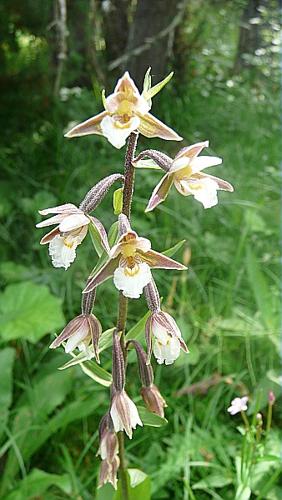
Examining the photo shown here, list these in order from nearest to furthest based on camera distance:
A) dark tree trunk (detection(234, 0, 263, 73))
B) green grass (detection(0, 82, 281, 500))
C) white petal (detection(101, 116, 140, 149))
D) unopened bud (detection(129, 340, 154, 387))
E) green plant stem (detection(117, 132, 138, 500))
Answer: white petal (detection(101, 116, 140, 149)) → green plant stem (detection(117, 132, 138, 500)) → unopened bud (detection(129, 340, 154, 387)) → green grass (detection(0, 82, 281, 500)) → dark tree trunk (detection(234, 0, 263, 73))

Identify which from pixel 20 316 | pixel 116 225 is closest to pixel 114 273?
pixel 116 225

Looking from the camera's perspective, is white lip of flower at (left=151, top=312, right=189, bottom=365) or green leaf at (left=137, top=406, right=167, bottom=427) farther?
green leaf at (left=137, top=406, right=167, bottom=427)

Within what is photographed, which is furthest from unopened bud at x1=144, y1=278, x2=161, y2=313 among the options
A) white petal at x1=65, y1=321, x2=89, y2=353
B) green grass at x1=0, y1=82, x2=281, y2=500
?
green grass at x1=0, y1=82, x2=281, y2=500

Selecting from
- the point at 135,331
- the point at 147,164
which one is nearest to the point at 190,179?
the point at 147,164

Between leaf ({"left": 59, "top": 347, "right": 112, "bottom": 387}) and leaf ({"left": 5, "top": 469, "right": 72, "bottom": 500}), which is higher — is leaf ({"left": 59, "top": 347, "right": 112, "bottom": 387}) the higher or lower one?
the higher one

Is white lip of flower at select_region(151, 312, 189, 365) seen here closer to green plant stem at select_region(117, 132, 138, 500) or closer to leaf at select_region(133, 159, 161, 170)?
→ green plant stem at select_region(117, 132, 138, 500)

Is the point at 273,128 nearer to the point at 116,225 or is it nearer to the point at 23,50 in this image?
the point at 23,50

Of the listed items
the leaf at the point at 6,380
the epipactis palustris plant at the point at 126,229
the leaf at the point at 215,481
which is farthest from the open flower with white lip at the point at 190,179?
the leaf at the point at 6,380

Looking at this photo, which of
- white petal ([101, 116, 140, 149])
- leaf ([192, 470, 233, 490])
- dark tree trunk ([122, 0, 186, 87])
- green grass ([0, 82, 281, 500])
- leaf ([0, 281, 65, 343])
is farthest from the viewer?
dark tree trunk ([122, 0, 186, 87])
